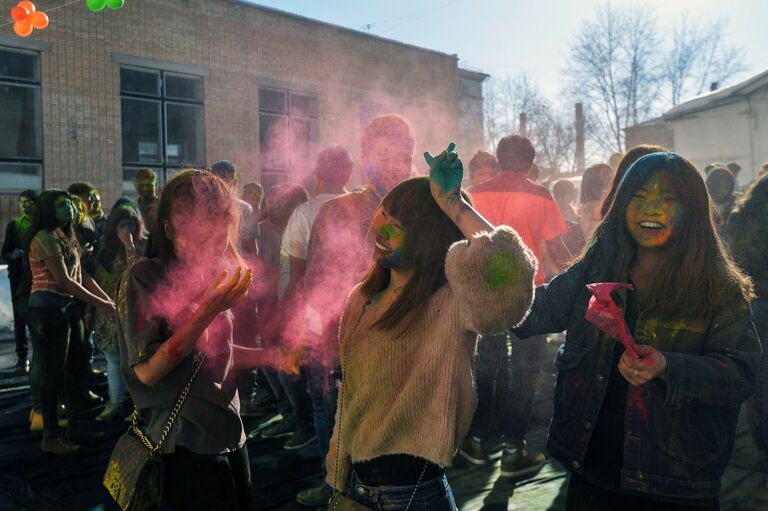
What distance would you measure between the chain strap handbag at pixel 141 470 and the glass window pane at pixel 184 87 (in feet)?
47.7

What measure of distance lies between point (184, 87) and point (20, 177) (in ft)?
13.9

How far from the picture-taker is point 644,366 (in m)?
1.92

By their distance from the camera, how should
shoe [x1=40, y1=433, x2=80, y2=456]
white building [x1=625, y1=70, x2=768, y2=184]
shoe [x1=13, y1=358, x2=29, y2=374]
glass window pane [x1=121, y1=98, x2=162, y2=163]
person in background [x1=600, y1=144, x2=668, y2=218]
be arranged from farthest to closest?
glass window pane [x1=121, y1=98, x2=162, y2=163] → white building [x1=625, y1=70, x2=768, y2=184] → shoe [x1=13, y1=358, x2=29, y2=374] → shoe [x1=40, y1=433, x2=80, y2=456] → person in background [x1=600, y1=144, x2=668, y2=218]

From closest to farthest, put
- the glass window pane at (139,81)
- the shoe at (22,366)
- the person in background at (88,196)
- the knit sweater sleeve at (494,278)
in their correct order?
1. the knit sweater sleeve at (494,278)
2. the person in background at (88,196)
3. the shoe at (22,366)
4. the glass window pane at (139,81)

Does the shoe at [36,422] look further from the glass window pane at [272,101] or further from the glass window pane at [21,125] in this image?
the glass window pane at [272,101]

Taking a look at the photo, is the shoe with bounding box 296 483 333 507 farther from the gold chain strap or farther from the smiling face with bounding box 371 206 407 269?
the smiling face with bounding box 371 206 407 269

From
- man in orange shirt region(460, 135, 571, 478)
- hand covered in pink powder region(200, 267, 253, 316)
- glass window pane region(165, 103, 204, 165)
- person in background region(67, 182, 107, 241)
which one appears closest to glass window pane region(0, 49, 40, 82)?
glass window pane region(165, 103, 204, 165)

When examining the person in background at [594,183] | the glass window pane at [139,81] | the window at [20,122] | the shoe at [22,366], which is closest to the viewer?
the person in background at [594,183]

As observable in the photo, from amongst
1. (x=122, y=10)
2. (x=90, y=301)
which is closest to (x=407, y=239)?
(x=90, y=301)

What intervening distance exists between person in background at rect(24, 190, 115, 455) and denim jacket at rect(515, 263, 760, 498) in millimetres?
3946

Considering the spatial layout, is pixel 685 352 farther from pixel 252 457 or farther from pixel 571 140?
pixel 571 140

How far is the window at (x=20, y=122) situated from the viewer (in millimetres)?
13352

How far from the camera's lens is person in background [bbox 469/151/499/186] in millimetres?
6250

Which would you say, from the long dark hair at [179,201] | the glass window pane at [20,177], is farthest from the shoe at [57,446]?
the glass window pane at [20,177]
